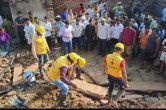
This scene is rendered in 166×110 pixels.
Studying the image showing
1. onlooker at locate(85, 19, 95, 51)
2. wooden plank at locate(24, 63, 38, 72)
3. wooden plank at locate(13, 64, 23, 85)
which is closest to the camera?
wooden plank at locate(13, 64, 23, 85)

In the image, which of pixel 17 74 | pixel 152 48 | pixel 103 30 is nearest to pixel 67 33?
pixel 103 30

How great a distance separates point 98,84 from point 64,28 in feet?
8.97

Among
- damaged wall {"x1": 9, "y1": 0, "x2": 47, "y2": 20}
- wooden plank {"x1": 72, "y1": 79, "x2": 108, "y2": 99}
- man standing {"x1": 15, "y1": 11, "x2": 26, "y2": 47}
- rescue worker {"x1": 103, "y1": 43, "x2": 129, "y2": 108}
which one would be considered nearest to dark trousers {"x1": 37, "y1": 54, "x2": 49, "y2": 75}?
wooden plank {"x1": 72, "y1": 79, "x2": 108, "y2": 99}

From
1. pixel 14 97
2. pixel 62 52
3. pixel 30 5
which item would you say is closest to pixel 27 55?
pixel 62 52

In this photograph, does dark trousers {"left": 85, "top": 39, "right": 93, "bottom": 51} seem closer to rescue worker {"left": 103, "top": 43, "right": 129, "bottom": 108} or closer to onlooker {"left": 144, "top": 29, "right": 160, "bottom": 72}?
onlooker {"left": 144, "top": 29, "right": 160, "bottom": 72}

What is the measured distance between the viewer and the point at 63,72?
846 cm

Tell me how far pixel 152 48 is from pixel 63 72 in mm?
4279

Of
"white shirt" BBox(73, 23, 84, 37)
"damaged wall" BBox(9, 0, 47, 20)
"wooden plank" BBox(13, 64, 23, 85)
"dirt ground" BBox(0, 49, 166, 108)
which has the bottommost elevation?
"dirt ground" BBox(0, 49, 166, 108)

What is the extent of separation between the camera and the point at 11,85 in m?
10.4

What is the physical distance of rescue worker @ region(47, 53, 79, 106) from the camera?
8.49 metres

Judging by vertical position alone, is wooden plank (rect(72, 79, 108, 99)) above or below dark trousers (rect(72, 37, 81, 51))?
below

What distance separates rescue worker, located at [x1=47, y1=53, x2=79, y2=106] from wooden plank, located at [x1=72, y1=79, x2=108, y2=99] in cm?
99

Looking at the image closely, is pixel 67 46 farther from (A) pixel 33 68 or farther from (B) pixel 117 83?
(B) pixel 117 83

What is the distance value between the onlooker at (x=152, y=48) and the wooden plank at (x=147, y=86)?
3.65ft
